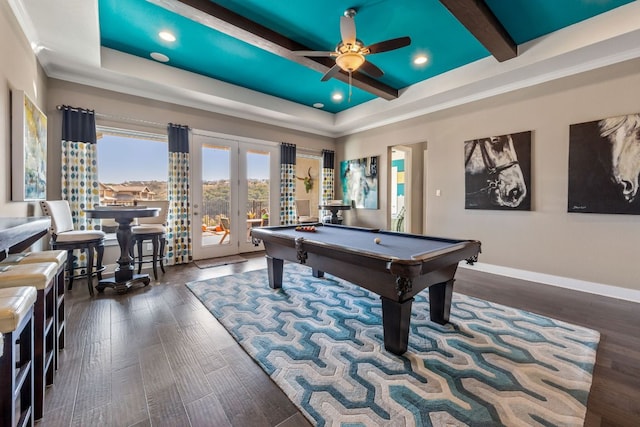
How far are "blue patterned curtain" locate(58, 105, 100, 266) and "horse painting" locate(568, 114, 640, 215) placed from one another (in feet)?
21.7

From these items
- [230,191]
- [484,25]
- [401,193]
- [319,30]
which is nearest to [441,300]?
[484,25]

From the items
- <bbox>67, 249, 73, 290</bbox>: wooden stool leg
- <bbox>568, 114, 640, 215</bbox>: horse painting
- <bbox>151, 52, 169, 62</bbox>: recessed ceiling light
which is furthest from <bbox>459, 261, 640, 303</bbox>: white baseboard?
<bbox>67, 249, 73, 290</bbox>: wooden stool leg

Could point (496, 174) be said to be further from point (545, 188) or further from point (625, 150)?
point (625, 150)

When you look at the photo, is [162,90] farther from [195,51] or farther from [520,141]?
[520,141]

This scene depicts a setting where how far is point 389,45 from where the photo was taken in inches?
107

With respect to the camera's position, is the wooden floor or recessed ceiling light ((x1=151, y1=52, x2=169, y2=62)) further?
recessed ceiling light ((x1=151, y1=52, x2=169, y2=62))

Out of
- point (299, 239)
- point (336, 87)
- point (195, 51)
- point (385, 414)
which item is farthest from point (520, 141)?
point (195, 51)

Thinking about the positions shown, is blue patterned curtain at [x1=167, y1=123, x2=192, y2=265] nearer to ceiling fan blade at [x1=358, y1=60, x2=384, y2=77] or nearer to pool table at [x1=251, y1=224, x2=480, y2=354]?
pool table at [x1=251, y1=224, x2=480, y2=354]

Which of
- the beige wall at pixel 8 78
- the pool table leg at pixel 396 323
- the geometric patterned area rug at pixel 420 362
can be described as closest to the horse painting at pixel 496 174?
the geometric patterned area rug at pixel 420 362

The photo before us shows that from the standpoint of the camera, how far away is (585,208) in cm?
337

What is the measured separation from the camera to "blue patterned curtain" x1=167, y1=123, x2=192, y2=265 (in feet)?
14.9

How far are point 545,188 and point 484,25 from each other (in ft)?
7.81

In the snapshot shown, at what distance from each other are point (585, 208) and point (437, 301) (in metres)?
2.63

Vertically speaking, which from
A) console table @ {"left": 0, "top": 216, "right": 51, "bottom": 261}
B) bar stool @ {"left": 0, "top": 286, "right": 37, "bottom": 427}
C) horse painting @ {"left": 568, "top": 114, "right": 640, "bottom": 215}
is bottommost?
bar stool @ {"left": 0, "top": 286, "right": 37, "bottom": 427}
